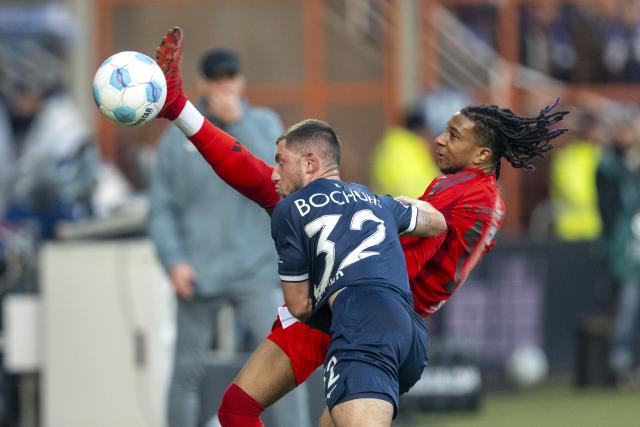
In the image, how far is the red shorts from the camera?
21.0 feet

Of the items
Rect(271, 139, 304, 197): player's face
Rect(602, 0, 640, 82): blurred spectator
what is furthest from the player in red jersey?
Rect(602, 0, 640, 82): blurred spectator

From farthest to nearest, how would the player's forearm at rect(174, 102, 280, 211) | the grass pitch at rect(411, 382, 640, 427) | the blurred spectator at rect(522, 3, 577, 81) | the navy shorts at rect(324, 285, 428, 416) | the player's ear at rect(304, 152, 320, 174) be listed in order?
the blurred spectator at rect(522, 3, 577, 81) → the grass pitch at rect(411, 382, 640, 427) → the player's forearm at rect(174, 102, 280, 211) → the player's ear at rect(304, 152, 320, 174) → the navy shorts at rect(324, 285, 428, 416)

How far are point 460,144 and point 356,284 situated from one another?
90cm

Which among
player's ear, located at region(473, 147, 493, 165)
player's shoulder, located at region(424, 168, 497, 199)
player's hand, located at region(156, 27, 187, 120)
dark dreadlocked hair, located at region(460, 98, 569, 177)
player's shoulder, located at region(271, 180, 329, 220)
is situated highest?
player's hand, located at region(156, 27, 187, 120)

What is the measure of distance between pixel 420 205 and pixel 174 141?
2.53 metres

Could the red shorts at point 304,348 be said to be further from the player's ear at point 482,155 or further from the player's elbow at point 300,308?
the player's ear at point 482,155

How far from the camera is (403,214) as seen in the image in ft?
20.0

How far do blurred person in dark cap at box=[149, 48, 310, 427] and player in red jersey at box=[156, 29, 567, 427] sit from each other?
1.60 m

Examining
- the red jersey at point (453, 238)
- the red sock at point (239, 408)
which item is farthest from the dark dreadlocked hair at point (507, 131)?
the red sock at point (239, 408)

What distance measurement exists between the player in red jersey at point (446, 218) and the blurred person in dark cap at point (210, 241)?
160cm

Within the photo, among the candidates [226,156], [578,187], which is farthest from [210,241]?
[578,187]

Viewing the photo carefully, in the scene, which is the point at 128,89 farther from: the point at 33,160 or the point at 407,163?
the point at 33,160

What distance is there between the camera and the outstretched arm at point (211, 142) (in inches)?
256

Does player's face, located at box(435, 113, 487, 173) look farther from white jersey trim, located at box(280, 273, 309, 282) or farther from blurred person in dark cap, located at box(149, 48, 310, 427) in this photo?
blurred person in dark cap, located at box(149, 48, 310, 427)
